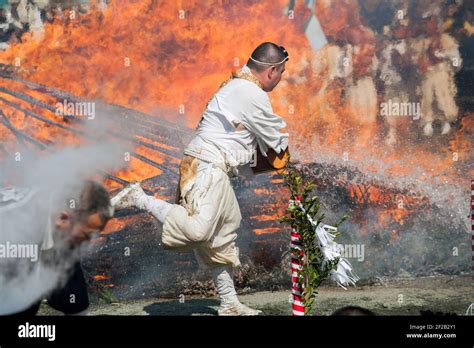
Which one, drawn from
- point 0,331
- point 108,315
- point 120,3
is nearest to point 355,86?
point 120,3

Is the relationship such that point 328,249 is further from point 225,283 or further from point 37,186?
point 37,186

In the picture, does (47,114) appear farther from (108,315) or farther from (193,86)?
(108,315)

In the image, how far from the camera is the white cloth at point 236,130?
28.0 feet

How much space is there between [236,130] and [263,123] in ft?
0.76

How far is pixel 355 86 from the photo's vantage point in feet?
33.1

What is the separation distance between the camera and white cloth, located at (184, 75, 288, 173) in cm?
853

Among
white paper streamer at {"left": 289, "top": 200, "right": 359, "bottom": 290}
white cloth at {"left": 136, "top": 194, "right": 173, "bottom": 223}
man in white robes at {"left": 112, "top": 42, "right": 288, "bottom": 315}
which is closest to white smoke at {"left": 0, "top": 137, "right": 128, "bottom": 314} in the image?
white cloth at {"left": 136, "top": 194, "right": 173, "bottom": 223}

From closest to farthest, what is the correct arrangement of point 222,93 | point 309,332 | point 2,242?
point 309,332 → point 222,93 → point 2,242

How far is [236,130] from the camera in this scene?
8.58 metres

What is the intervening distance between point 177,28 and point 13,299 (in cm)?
302

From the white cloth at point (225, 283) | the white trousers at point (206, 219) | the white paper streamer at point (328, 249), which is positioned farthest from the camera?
the white cloth at point (225, 283)
